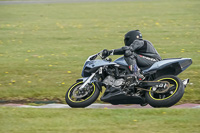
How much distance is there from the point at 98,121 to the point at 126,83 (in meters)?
1.64

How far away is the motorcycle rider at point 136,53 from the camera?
323 inches

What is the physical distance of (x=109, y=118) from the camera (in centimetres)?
703

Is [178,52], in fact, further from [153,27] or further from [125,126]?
[125,126]

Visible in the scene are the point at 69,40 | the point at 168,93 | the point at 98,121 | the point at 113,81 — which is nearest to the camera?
the point at 98,121

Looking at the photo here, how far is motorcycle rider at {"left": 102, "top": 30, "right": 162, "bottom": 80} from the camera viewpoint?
26.9 ft

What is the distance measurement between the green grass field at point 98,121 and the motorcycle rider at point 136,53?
104cm

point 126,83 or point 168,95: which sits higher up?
point 126,83

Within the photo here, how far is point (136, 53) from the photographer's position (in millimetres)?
8609

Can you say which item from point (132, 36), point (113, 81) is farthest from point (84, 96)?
point (132, 36)

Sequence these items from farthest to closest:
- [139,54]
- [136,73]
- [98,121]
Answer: [139,54] → [136,73] → [98,121]

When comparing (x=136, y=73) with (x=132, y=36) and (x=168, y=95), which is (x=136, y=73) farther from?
(x=132, y=36)

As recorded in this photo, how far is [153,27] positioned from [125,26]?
63.0 inches

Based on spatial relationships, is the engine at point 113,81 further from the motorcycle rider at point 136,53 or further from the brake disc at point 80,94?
the brake disc at point 80,94

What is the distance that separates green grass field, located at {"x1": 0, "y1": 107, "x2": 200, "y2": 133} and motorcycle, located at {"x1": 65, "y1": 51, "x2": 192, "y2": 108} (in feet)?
1.73
